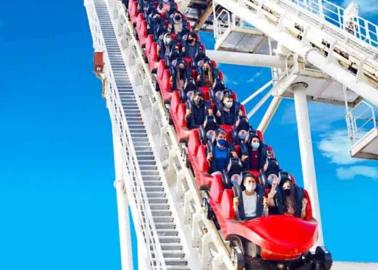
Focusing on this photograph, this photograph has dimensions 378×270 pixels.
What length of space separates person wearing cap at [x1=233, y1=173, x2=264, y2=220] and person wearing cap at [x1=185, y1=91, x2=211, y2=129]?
1.91 metres

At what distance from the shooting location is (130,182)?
998cm

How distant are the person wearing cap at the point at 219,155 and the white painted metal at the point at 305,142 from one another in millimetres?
3793

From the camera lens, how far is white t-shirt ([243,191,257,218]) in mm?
7355

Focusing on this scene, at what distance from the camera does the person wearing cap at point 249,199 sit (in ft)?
23.9

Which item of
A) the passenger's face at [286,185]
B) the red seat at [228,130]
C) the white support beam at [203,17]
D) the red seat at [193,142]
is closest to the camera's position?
the passenger's face at [286,185]

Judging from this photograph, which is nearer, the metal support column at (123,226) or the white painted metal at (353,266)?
the white painted metal at (353,266)

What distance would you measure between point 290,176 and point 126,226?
14.2 feet

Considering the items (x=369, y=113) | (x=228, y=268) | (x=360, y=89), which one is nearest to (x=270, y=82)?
(x=369, y=113)

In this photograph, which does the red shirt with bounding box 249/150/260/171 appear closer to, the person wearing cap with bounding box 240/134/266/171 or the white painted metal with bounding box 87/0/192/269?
the person wearing cap with bounding box 240/134/266/171

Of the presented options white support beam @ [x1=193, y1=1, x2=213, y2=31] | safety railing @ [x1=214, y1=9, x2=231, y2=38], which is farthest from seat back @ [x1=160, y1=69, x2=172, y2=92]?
white support beam @ [x1=193, y1=1, x2=213, y2=31]

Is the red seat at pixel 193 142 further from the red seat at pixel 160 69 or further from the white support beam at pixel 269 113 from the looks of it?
the white support beam at pixel 269 113

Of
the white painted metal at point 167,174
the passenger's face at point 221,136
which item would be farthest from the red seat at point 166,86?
the passenger's face at point 221,136

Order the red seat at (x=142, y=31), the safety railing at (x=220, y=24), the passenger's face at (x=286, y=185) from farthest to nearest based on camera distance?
the safety railing at (x=220, y=24)
the red seat at (x=142, y=31)
the passenger's face at (x=286, y=185)

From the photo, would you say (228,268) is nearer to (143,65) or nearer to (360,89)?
(360,89)
